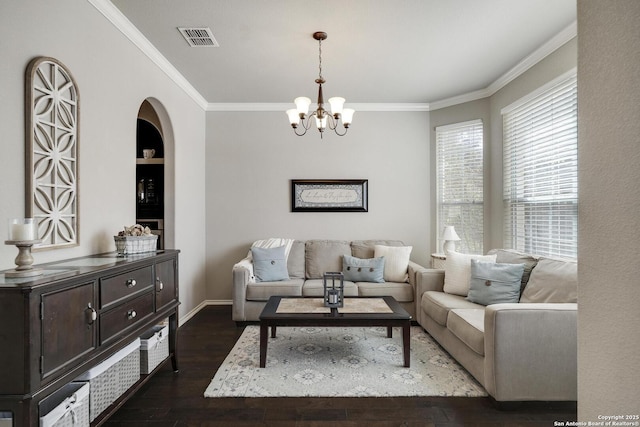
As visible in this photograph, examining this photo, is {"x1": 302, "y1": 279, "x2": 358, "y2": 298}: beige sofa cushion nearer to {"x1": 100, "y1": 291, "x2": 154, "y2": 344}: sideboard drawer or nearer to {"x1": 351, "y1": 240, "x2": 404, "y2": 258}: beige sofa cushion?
{"x1": 351, "y1": 240, "x2": 404, "y2": 258}: beige sofa cushion

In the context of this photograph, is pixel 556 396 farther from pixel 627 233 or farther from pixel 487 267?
pixel 627 233

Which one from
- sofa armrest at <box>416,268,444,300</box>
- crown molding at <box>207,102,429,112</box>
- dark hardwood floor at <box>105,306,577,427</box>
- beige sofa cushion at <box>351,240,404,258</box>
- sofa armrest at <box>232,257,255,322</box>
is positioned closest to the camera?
dark hardwood floor at <box>105,306,577,427</box>

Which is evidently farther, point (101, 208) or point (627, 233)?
point (101, 208)

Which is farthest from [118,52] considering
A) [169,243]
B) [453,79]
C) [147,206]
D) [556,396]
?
[556,396]

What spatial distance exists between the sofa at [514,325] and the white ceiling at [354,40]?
2002 millimetres

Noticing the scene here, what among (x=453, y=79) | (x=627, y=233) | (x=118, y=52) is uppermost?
(x=453, y=79)

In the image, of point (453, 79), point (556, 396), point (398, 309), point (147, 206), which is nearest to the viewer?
point (556, 396)

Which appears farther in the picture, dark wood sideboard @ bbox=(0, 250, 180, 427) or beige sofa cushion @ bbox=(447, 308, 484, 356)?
beige sofa cushion @ bbox=(447, 308, 484, 356)

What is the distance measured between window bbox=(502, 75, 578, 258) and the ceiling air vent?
10.3 ft

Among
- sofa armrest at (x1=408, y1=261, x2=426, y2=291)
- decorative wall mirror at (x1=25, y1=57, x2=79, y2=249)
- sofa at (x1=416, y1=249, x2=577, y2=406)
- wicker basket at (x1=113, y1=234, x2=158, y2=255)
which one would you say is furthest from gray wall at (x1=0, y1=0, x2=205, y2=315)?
sofa at (x1=416, y1=249, x2=577, y2=406)

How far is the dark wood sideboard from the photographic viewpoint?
4.45 feet

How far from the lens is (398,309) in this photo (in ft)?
9.95

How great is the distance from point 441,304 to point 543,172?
165 cm

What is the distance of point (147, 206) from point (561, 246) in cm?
480
